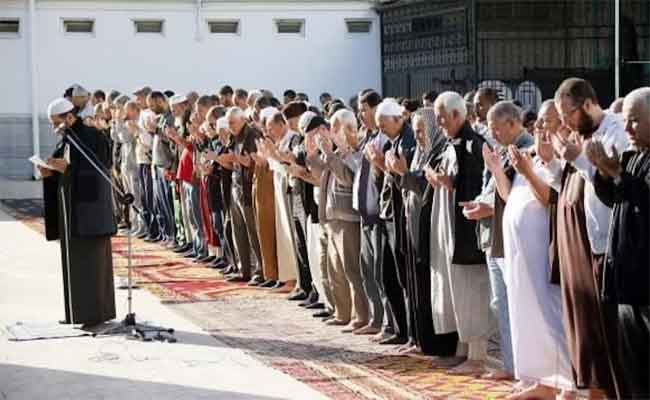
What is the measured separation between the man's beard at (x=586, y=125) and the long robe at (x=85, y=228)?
16.8ft

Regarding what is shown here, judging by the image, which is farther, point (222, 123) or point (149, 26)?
point (149, 26)

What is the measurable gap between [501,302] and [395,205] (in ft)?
5.48

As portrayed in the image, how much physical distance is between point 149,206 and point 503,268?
10.9 metres

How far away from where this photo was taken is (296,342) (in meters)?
10.9

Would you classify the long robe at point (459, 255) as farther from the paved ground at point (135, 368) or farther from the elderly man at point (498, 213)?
the paved ground at point (135, 368)

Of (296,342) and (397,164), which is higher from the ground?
(397,164)

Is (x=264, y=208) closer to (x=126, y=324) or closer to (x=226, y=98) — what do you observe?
(x=126, y=324)

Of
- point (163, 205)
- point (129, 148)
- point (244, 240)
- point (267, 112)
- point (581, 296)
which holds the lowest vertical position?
point (244, 240)

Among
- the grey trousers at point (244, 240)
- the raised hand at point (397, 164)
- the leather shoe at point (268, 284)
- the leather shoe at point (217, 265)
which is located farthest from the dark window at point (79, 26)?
the raised hand at point (397, 164)

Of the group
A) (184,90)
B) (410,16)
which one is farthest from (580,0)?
(184,90)

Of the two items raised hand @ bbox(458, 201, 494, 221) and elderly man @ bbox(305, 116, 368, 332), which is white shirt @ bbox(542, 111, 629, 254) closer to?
raised hand @ bbox(458, 201, 494, 221)

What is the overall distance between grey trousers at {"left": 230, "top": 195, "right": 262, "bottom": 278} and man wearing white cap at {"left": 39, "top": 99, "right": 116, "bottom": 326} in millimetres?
2830

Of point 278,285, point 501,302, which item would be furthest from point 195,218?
point 501,302

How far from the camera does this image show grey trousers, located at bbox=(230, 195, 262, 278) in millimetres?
14234
